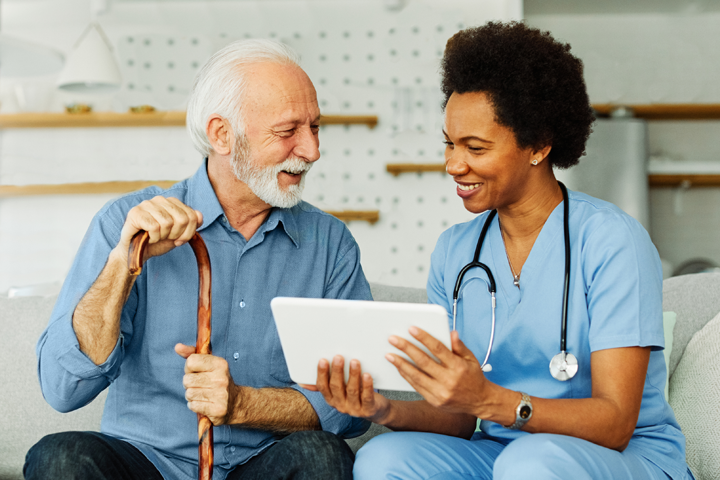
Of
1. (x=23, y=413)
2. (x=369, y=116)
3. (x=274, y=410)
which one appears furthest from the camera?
(x=369, y=116)

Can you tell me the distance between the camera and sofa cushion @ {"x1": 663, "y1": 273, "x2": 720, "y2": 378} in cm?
166

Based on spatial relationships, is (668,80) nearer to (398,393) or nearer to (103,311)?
(398,393)

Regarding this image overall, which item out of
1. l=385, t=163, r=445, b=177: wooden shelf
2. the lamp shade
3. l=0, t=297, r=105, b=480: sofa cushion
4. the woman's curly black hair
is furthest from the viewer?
l=385, t=163, r=445, b=177: wooden shelf

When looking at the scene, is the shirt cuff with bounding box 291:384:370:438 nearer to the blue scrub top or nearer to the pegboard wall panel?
the blue scrub top

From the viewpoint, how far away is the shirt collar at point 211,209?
1407 millimetres

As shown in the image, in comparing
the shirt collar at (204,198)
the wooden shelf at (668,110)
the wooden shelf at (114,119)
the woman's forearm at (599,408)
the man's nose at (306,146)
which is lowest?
the woman's forearm at (599,408)

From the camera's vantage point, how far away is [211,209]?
4.62 feet

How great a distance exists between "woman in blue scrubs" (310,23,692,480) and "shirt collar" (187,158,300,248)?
0.33 meters

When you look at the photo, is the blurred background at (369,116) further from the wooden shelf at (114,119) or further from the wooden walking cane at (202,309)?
the wooden walking cane at (202,309)

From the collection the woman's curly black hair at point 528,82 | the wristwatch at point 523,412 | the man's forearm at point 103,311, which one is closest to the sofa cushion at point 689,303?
the woman's curly black hair at point 528,82

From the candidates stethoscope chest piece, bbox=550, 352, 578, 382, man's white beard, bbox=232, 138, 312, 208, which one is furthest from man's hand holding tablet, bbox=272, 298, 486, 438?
man's white beard, bbox=232, 138, 312, 208

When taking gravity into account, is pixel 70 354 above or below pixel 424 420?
above

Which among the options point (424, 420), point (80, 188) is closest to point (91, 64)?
point (80, 188)

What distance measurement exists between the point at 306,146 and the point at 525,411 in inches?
28.9
